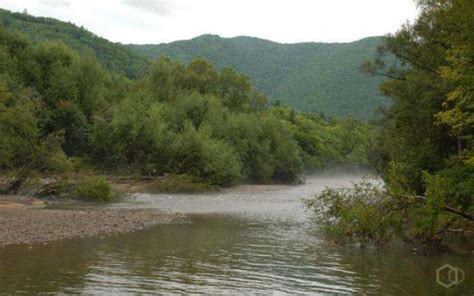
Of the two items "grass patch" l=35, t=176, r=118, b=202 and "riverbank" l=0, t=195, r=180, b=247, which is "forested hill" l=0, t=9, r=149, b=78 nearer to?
"grass patch" l=35, t=176, r=118, b=202

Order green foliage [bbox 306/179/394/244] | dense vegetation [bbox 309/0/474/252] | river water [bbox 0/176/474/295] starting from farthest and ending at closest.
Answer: green foliage [bbox 306/179/394/244]
dense vegetation [bbox 309/0/474/252]
river water [bbox 0/176/474/295]

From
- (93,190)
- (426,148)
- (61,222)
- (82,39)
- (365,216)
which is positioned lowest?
(61,222)

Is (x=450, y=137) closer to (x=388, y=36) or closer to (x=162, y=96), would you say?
(x=388, y=36)

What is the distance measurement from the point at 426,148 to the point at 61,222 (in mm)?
19454

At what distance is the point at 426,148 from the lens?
1124 inches

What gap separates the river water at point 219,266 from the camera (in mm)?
16422

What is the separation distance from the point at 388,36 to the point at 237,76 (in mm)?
70763

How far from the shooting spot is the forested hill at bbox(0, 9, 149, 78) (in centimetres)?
14375

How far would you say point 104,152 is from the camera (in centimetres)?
7194

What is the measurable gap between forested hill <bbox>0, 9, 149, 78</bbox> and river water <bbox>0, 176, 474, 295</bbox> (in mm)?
120526

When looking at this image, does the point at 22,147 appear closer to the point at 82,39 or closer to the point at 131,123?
the point at 131,123

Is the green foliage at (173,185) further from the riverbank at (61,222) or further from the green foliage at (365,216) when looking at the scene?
the green foliage at (365,216)

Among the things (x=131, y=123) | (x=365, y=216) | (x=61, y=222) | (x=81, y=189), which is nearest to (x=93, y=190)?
(x=81, y=189)

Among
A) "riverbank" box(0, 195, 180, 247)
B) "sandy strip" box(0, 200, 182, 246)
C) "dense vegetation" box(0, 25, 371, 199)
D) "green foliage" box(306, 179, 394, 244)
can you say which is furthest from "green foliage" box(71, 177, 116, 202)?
"green foliage" box(306, 179, 394, 244)
